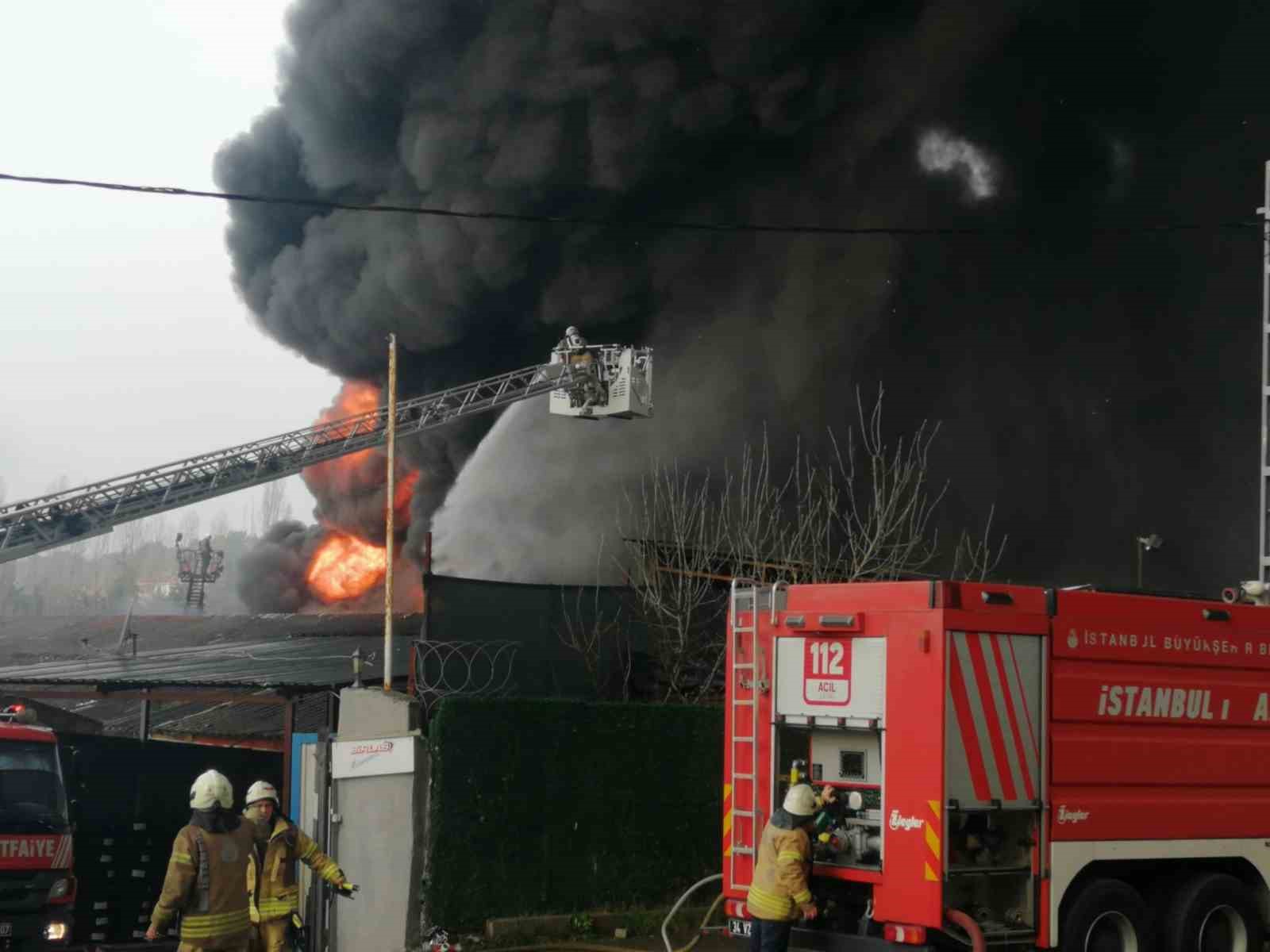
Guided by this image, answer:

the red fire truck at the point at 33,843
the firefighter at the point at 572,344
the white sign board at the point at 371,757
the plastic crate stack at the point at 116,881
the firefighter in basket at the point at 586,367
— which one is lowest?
the plastic crate stack at the point at 116,881

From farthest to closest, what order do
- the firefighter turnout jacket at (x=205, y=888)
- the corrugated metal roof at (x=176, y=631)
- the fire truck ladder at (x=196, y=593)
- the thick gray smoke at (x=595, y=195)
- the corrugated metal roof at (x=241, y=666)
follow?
the fire truck ladder at (x=196, y=593) → the thick gray smoke at (x=595, y=195) → the corrugated metal roof at (x=176, y=631) → the corrugated metal roof at (x=241, y=666) → the firefighter turnout jacket at (x=205, y=888)

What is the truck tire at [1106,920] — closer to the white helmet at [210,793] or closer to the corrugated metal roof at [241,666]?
the white helmet at [210,793]

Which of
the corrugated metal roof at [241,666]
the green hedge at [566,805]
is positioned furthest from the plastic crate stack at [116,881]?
the green hedge at [566,805]

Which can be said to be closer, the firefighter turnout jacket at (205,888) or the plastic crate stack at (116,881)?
the firefighter turnout jacket at (205,888)

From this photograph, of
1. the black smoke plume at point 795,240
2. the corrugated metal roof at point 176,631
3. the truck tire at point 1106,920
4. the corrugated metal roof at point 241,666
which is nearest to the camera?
the truck tire at point 1106,920

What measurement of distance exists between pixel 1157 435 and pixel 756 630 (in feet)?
89.8

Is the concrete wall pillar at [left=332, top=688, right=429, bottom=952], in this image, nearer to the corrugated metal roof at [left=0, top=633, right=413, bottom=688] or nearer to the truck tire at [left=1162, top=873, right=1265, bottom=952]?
the corrugated metal roof at [left=0, top=633, right=413, bottom=688]

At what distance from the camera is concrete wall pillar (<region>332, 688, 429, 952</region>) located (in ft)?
39.4

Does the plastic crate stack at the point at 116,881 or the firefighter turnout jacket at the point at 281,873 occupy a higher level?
the firefighter turnout jacket at the point at 281,873

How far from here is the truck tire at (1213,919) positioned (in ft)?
31.4

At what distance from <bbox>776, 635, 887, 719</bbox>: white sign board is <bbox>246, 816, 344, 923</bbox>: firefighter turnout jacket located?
120 inches

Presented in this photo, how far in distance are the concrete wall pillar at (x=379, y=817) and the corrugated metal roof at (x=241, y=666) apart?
277 centimetres

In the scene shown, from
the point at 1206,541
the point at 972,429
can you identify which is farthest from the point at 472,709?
the point at 972,429

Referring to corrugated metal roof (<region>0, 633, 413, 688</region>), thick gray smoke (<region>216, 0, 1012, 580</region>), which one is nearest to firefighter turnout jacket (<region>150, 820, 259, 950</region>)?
corrugated metal roof (<region>0, 633, 413, 688</region>)
